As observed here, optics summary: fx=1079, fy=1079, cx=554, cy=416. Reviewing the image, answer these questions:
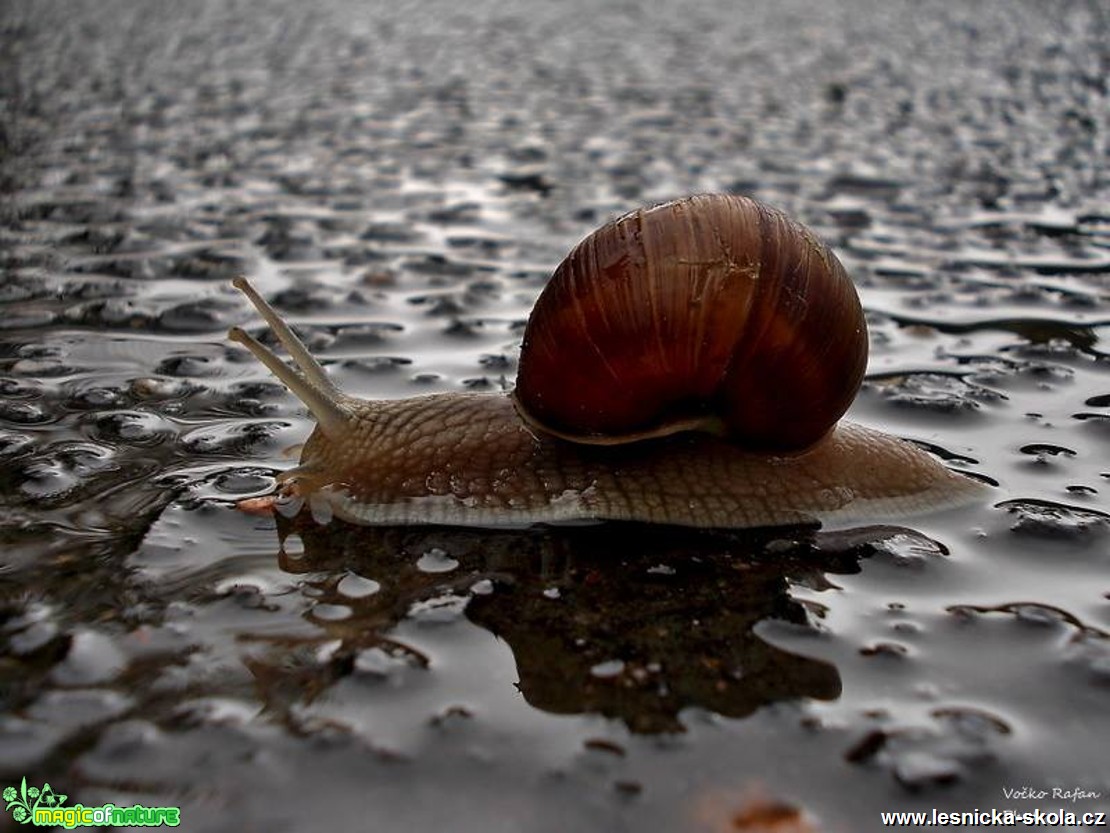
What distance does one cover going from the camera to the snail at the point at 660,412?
3254 millimetres

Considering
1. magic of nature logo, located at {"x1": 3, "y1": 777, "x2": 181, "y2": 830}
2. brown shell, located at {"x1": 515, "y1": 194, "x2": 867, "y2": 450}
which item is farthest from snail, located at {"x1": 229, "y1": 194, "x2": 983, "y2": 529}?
magic of nature logo, located at {"x1": 3, "y1": 777, "x2": 181, "y2": 830}

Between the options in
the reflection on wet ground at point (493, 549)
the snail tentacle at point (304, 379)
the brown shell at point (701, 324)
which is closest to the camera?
Result: the reflection on wet ground at point (493, 549)

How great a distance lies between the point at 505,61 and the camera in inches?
563

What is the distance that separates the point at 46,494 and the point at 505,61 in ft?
39.3

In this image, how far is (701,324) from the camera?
128 inches

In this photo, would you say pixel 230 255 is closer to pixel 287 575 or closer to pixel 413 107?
pixel 287 575

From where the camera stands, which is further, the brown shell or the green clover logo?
the brown shell

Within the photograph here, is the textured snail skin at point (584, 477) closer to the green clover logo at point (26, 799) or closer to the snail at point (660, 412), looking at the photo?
the snail at point (660, 412)

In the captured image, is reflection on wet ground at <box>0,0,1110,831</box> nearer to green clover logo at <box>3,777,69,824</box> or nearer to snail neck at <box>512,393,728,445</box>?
green clover logo at <box>3,777,69,824</box>

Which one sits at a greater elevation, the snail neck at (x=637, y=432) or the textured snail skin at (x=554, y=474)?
the snail neck at (x=637, y=432)

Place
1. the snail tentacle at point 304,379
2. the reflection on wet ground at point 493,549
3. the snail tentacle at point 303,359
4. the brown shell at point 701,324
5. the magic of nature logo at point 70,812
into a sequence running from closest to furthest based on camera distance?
the magic of nature logo at point 70,812, the reflection on wet ground at point 493,549, the brown shell at point 701,324, the snail tentacle at point 304,379, the snail tentacle at point 303,359

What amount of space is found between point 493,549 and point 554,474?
0.37m

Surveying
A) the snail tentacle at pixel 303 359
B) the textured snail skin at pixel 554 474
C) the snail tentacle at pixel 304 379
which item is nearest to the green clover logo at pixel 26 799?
the textured snail skin at pixel 554 474

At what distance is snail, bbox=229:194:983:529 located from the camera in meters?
3.25
